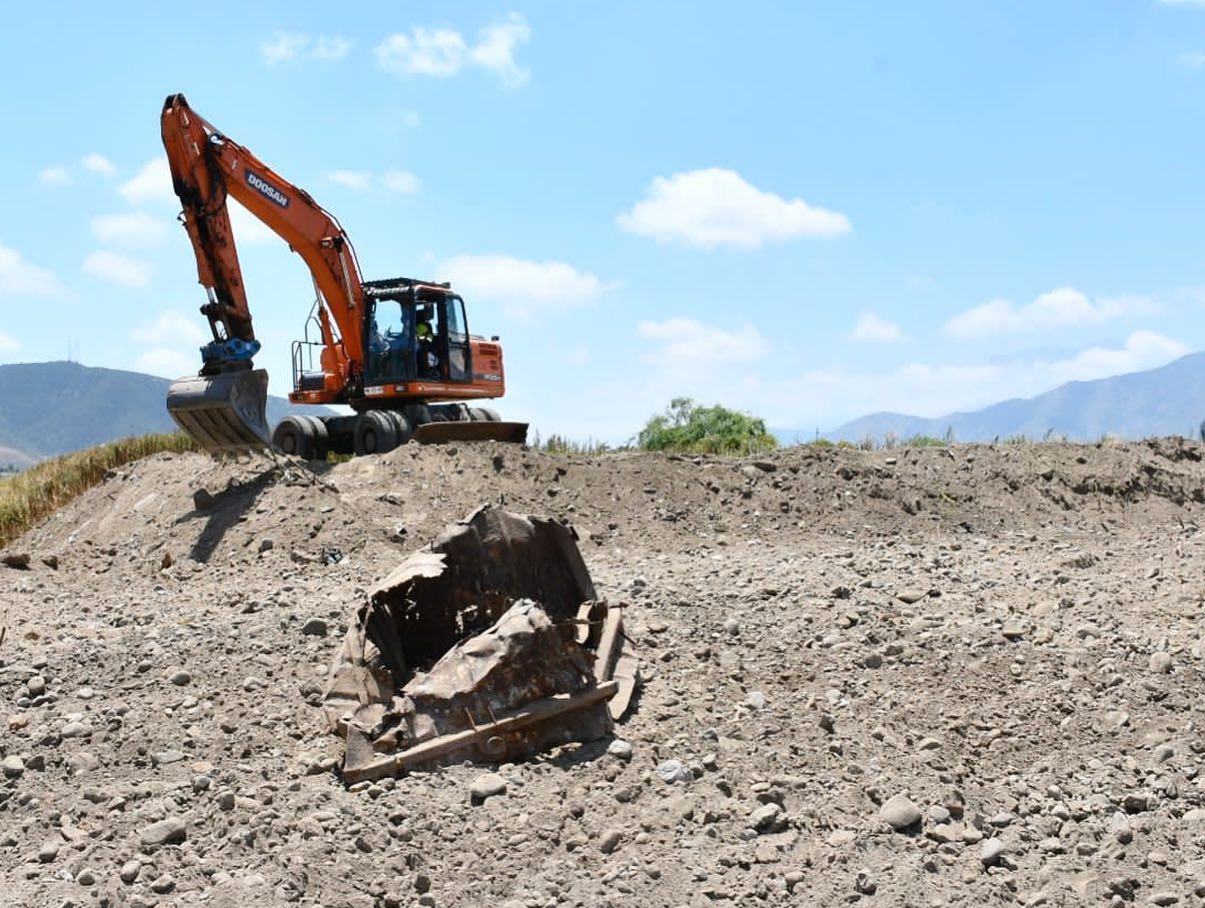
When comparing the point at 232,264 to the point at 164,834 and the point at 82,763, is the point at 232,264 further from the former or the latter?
the point at 164,834

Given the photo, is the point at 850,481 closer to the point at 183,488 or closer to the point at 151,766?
the point at 183,488

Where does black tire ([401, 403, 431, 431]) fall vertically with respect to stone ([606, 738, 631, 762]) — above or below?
above

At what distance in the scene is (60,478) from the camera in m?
17.7

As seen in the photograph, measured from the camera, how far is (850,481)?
13.4m

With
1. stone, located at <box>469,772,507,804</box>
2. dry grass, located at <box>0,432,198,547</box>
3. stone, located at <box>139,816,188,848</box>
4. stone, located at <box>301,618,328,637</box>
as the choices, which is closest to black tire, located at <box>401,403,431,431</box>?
dry grass, located at <box>0,432,198,547</box>

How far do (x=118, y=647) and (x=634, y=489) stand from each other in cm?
680

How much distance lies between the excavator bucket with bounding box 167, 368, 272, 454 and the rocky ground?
3.49m

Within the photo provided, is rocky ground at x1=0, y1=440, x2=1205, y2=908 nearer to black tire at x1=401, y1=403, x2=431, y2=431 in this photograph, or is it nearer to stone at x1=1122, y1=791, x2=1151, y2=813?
stone at x1=1122, y1=791, x2=1151, y2=813

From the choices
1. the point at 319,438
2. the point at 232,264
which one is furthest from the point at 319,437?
the point at 232,264

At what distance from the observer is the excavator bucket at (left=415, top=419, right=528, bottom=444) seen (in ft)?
46.5

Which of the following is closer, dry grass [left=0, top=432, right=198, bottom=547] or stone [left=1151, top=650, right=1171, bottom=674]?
stone [left=1151, top=650, right=1171, bottom=674]

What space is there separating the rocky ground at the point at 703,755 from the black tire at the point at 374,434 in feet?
16.7

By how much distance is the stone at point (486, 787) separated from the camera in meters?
5.07

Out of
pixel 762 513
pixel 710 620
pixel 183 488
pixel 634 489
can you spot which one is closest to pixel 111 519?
pixel 183 488
